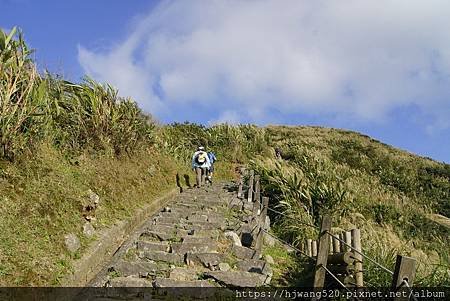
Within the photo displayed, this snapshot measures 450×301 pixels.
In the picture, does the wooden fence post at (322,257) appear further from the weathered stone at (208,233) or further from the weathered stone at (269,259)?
the weathered stone at (208,233)

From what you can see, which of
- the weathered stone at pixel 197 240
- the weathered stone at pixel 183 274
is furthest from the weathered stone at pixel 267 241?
the weathered stone at pixel 183 274

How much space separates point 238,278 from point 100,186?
4035mm

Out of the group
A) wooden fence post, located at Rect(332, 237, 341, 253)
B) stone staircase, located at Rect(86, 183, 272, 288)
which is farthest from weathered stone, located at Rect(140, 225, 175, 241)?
wooden fence post, located at Rect(332, 237, 341, 253)

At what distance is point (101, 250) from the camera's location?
7.58 meters

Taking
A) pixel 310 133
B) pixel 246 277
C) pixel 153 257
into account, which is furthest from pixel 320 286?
pixel 310 133

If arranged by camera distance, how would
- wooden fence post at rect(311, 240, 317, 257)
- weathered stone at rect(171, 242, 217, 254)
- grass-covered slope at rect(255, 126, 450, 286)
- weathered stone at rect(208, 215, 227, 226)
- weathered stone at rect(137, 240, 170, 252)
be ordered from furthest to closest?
weathered stone at rect(208, 215, 227, 226) < wooden fence post at rect(311, 240, 317, 257) < grass-covered slope at rect(255, 126, 450, 286) < weathered stone at rect(137, 240, 170, 252) < weathered stone at rect(171, 242, 217, 254)

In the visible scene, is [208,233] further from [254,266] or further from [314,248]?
[314,248]

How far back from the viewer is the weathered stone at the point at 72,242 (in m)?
6.85

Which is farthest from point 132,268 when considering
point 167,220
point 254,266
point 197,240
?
point 167,220

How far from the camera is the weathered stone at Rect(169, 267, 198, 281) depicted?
22.4ft

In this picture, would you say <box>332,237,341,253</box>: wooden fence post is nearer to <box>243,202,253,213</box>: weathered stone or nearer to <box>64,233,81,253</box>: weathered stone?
<box>64,233,81,253</box>: weathered stone

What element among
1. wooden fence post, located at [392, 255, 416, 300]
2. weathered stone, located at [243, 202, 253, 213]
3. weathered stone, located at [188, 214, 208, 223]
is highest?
weathered stone, located at [243, 202, 253, 213]

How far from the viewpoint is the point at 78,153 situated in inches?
394

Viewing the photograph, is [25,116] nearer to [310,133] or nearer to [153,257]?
[153,257]
